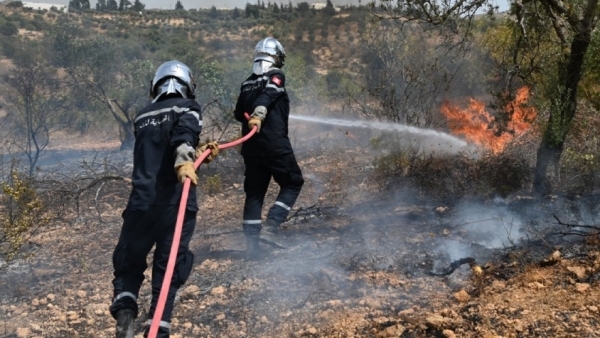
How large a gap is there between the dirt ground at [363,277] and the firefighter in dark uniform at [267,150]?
0.27 m

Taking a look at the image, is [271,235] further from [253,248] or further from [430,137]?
[430,137]

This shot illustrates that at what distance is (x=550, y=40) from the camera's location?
216 inches

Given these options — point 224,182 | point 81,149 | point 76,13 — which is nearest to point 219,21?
point 76,13

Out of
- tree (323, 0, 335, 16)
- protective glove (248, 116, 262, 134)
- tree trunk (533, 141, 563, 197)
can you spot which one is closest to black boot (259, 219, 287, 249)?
protective glove (248, 116, 262, 134)

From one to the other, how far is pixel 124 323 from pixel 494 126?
608 cm

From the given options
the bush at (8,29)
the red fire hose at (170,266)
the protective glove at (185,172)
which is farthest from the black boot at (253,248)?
the bush at (8,29)

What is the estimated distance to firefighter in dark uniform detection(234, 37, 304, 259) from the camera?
15.6 ft

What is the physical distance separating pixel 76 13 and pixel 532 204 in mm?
39972

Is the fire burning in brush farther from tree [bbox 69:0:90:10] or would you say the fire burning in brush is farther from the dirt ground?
tree [bbox 69:0:90:10]

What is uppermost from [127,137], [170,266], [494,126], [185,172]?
[185,172]

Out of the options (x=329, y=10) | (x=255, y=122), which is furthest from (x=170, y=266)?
(x=329, y=10)

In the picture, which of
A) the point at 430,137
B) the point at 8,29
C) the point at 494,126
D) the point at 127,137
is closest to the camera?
the point at 494,126

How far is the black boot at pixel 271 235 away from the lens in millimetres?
4727

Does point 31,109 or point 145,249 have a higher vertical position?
point 145,249
